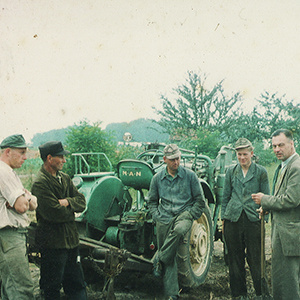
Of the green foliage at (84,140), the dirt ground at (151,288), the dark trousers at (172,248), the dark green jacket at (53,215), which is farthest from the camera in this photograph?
the green foliage at (84,140)

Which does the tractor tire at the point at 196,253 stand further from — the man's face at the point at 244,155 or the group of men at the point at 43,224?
the group of men at the point at 43,224

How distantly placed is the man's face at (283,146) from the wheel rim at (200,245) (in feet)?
5.75

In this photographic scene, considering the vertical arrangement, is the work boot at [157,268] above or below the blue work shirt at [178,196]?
below

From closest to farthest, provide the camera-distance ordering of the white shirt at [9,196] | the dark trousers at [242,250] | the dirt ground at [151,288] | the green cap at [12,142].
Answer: the white shirt at [9,196]
the green cap at [12,142]
the dark trousers at [242,250]
the dirt ground at [151,288]

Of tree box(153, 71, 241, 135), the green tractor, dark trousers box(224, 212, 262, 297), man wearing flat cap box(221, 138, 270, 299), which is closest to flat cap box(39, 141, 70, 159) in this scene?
the green tractor

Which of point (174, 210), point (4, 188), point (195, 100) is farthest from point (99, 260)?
point (195, 100)

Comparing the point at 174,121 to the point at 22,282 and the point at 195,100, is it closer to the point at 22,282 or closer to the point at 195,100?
the point at 195,100

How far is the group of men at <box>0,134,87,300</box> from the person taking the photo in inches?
125

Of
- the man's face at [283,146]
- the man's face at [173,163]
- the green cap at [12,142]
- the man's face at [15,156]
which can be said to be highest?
the green cap at [12,142]

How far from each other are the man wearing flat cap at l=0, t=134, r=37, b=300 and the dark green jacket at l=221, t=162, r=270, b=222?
238cm

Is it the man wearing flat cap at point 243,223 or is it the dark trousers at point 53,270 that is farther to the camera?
the man wearing flat cap at point 243,223

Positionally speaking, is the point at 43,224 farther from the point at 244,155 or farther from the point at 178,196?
the point at 244,155

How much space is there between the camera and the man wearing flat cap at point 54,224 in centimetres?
361

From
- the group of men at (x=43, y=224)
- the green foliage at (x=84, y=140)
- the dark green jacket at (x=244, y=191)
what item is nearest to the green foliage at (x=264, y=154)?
the green foliage at (x=84, y=140)
